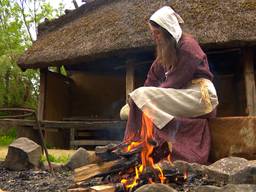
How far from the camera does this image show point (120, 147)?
313 cm

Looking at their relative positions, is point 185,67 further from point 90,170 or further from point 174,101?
point 90,170

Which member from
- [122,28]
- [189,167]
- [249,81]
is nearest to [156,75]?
[189,167]

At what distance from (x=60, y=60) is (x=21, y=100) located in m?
6.71

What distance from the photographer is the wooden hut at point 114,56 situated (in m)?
7.96

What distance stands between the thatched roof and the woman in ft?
14.1

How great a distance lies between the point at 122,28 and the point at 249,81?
292cm

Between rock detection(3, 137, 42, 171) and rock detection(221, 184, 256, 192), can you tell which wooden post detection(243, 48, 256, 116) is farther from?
rock detection(221, 184, 256, 192)

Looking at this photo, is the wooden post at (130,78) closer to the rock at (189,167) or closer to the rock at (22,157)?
the rock at (22,157)

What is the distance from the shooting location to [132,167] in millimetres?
3018

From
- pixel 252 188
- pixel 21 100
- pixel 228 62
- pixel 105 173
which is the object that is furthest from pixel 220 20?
pixel 21 100

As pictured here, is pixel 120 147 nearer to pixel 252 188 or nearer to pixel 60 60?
pixel 252 188

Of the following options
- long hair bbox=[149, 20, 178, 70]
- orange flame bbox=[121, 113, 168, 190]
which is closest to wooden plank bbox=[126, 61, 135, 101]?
long hair bbox=[149, 20, 178, 70]

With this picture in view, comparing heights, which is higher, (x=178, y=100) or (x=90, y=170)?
(x=178, y=100)

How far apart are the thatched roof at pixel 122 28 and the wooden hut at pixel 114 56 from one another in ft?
0.06
